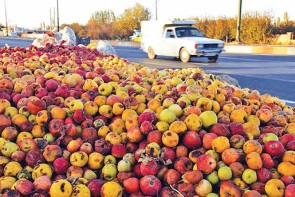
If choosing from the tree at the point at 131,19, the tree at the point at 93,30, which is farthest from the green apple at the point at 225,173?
the tree at the point at 93,30

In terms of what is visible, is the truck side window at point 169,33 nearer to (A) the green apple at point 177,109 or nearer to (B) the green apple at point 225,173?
(A) the green apple at point 177,109

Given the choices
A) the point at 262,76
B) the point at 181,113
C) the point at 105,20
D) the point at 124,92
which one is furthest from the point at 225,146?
the point at 105,20

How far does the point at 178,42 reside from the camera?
17.2 meters

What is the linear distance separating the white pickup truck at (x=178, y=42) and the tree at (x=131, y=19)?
3129cm

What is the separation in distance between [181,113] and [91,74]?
129cm

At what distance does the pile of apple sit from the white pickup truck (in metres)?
13.6

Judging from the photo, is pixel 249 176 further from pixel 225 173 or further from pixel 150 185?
pixel 150 185

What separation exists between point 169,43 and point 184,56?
49.7 inches

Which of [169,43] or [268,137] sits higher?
[169,43]

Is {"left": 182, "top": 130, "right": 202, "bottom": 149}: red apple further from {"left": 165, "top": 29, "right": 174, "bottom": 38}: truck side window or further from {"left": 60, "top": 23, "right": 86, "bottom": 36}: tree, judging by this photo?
{"left": 60, "top": 23, "right": 86, "bottom": 36}: tree

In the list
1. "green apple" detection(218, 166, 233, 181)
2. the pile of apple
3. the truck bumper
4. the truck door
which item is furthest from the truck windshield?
"green apple" detection(218, 166, 233, 181)

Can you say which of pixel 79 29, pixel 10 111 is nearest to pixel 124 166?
pixel 10 111

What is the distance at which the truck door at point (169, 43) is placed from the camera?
690 inches

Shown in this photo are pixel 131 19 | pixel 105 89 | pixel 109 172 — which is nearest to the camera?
pixel 109 172
